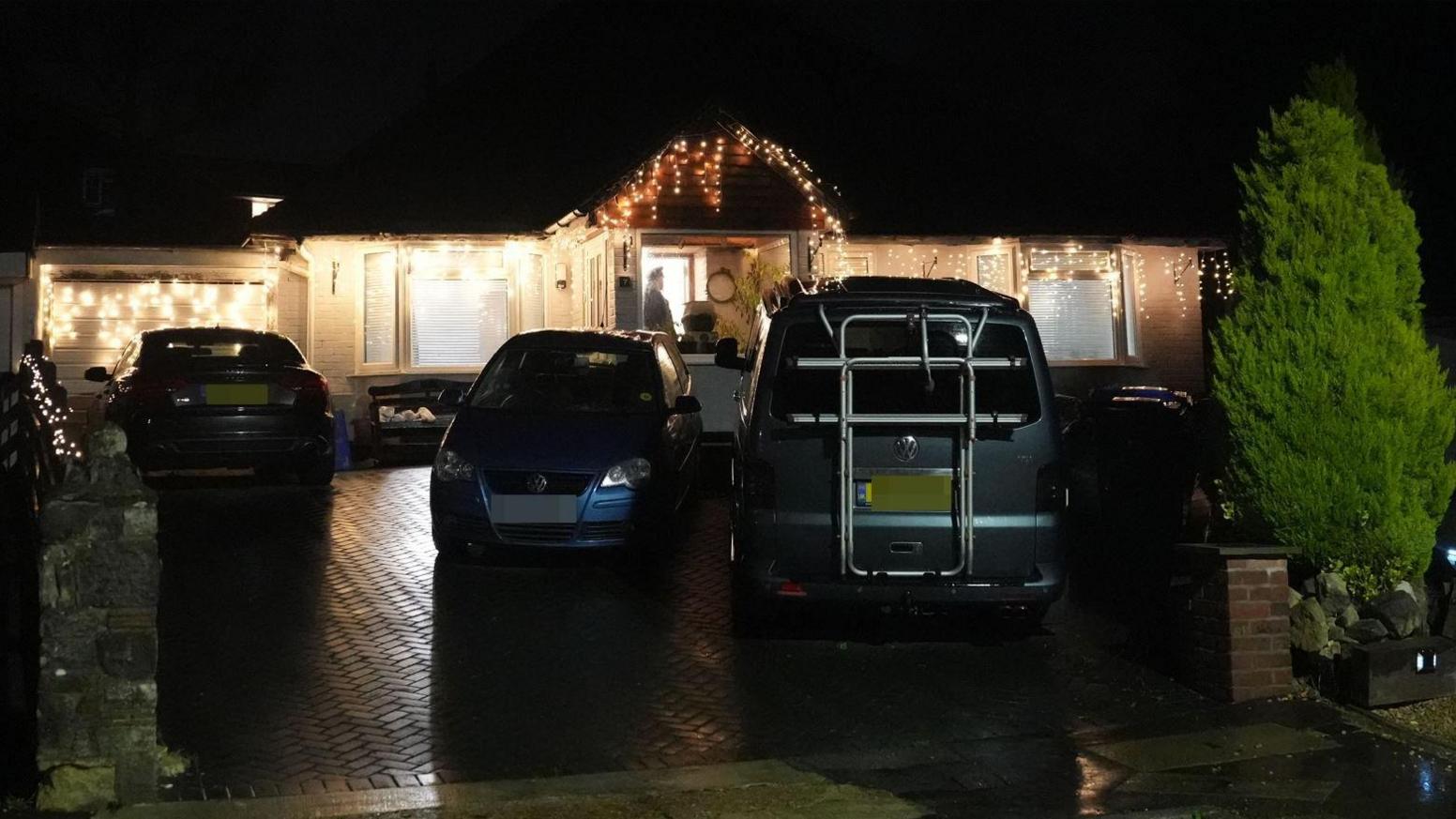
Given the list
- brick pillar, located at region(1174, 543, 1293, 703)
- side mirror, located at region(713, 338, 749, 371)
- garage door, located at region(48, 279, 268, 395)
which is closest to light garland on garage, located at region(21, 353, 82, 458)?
side mirror, located at region(713, 338, 749, 371)

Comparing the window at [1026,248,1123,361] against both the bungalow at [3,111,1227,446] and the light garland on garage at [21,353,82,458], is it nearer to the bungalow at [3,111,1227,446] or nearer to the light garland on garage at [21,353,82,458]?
the bungalow at [3,111,1227,446]

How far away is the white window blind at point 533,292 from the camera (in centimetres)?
1950

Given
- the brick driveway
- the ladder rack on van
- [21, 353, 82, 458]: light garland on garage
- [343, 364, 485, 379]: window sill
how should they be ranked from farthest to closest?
1. [343, 364, 485, 379]: window sill
2. [21, 353, 82, 458]: light garland on garage
3. the ladder rack on van
4. the brick driveway

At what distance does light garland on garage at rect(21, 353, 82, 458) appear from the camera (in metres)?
8.86

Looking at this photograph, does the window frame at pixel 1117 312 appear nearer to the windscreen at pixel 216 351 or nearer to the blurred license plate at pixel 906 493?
the windscreen at pixel 216 351

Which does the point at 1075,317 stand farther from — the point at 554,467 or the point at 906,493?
the point at 906,493

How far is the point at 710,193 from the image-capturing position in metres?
17.8

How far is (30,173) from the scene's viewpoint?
93.7 ft

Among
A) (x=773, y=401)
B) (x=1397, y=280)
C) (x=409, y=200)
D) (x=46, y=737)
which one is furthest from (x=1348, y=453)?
(x=409, y=200)

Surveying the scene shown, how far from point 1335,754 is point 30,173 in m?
29.1

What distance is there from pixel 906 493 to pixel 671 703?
66.3 inches

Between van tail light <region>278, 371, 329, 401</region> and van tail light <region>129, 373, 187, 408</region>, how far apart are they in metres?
0.91

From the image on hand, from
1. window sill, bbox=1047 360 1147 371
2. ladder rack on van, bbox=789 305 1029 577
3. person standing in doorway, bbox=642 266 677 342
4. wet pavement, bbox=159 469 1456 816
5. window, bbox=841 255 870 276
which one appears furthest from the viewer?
window sill, bbox=1047 360 1147 371

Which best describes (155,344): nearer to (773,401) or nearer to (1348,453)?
(773,401)
